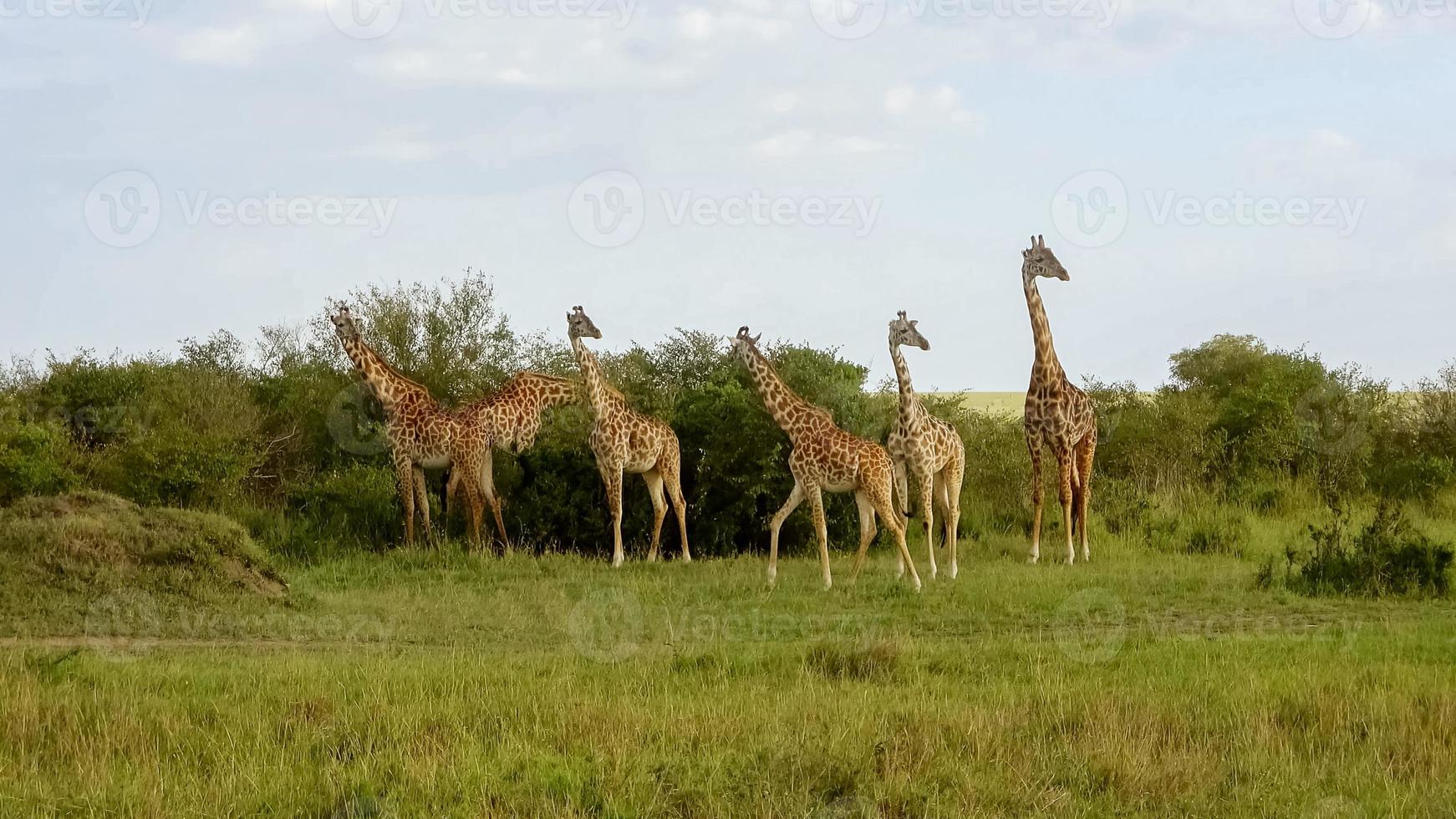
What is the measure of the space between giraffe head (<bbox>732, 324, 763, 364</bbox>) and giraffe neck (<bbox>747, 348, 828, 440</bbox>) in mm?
21

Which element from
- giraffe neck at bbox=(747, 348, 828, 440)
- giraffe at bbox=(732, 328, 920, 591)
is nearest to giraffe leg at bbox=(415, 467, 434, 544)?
giraffe neck at bbox=(747, 348, 828, 440)

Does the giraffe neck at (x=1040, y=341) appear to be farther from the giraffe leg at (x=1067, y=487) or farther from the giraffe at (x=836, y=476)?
the giraffe at (x=836, y=476)

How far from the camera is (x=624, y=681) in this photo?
9117 mm

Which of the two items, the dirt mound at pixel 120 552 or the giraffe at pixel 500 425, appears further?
the giraffe at pixel 500 425

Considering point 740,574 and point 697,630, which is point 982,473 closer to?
point 740,574

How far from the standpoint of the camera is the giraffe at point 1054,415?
16.4 meters

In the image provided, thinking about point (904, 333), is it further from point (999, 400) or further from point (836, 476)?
point (999, 400)

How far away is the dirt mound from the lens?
1238 cm

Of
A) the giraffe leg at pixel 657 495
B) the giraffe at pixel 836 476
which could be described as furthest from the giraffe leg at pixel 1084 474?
the giraffe leg at pixel 657 495

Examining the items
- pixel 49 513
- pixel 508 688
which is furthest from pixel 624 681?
pixel 49 513

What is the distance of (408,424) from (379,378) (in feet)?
2.70

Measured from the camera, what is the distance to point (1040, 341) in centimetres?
1680

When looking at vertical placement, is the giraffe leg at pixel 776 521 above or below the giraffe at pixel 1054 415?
below

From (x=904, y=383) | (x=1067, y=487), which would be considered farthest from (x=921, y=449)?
(x=1067, y=487)
